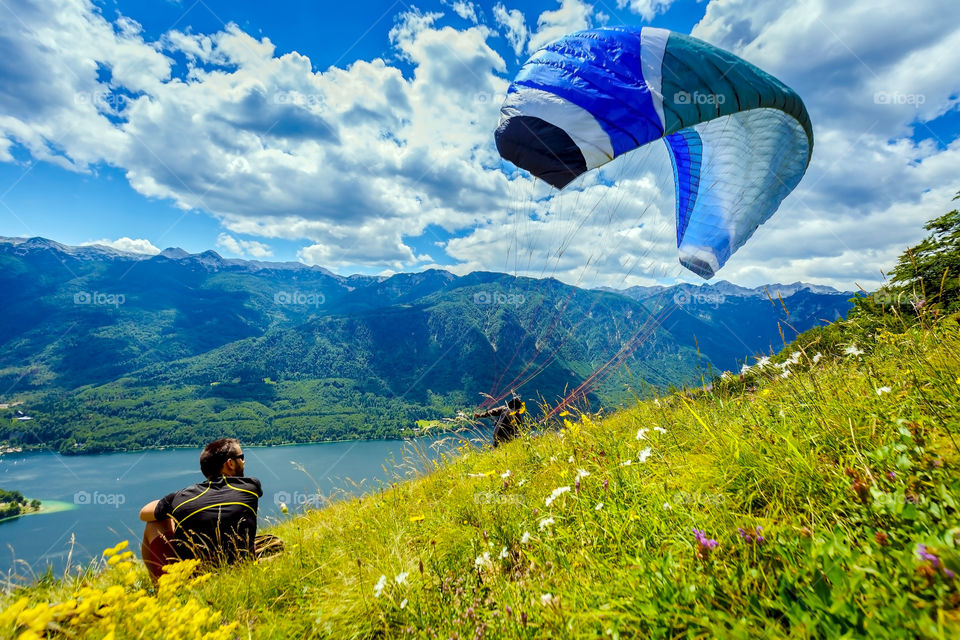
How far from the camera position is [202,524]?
13.3ft

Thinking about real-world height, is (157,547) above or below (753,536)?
below

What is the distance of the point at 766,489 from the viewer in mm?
2197

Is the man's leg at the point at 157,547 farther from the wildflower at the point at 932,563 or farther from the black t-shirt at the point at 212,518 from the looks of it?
the wildflower at the point at 932,563

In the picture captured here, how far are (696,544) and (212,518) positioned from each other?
457 cm

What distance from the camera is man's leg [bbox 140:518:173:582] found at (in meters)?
4.06

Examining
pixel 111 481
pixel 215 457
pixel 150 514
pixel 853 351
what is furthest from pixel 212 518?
pixel 111 481

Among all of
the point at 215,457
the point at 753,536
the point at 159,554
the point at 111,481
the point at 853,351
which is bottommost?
the point at 111,481

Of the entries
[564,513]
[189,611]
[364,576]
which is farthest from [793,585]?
[189,611]

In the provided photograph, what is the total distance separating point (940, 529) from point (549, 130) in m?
5.43

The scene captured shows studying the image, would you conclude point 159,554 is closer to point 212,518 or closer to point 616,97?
point 212,518

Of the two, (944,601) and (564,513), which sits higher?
(944,601)

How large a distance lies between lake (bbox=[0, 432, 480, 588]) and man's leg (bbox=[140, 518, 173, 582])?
68851mm

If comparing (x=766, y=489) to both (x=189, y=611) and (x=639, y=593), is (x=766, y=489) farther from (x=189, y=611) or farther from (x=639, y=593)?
(x=189, y=611)

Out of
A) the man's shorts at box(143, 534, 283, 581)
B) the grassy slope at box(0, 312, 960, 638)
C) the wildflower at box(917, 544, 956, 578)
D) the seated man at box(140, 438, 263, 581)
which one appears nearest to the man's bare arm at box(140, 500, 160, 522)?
the seated man at box(140, 438, 263, 581)
